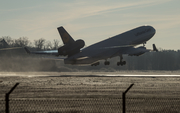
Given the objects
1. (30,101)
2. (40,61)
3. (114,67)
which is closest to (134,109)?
(30,101)

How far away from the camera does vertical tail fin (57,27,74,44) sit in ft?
227

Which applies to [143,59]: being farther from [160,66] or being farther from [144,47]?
[144,47]

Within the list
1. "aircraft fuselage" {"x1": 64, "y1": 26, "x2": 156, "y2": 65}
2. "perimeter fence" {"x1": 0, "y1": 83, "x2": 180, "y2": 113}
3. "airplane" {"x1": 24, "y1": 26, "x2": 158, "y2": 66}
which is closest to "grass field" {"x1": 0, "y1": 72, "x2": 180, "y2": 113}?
"perimeter fence" {"x1": 0, "y1": 83, "x2": 180, "y2": 113}

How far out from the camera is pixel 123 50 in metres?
83.7

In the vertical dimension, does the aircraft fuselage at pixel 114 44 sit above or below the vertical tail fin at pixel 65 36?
below

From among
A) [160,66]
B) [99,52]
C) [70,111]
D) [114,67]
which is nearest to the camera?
[70,111]

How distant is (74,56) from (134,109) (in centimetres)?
4902

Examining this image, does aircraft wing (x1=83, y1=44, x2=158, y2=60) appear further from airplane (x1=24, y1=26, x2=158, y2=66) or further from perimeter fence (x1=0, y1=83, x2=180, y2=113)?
perimeter fence (x1=0, y1=83, x2=180, y2=113)

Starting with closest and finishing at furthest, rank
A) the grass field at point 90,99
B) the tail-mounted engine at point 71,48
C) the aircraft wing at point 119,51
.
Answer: the grass field at point 90,99 → the tail-mounted engine at point 71,48 → the aircraft wing at point 119,51

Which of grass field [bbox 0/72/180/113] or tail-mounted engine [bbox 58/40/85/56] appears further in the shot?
tail-mounted engine [bbox 58/40/85/56]

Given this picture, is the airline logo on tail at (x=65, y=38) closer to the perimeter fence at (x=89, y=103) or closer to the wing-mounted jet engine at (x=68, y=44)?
the wing-mounted jet engine at (x=68, y=44)

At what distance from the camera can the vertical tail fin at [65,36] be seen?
69.2m

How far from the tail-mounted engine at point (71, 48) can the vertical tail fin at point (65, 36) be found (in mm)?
856

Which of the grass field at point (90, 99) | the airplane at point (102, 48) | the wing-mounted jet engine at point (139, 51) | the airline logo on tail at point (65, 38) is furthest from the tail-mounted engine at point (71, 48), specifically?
the grass field at point (90, 99)
